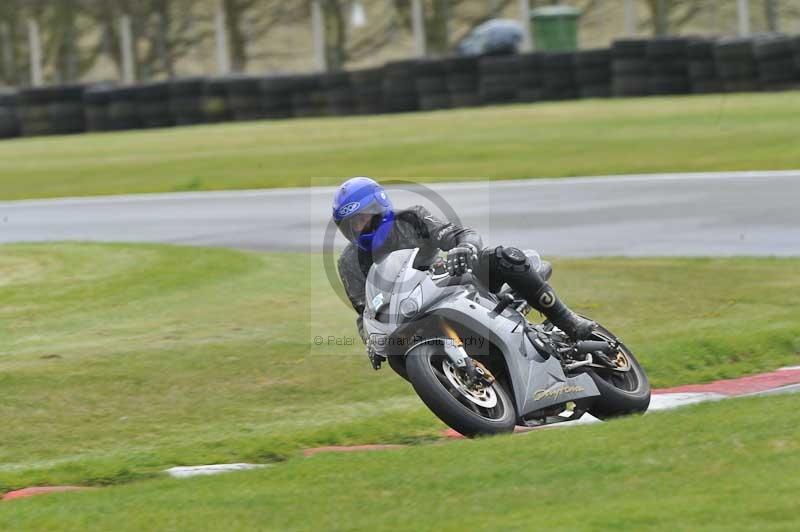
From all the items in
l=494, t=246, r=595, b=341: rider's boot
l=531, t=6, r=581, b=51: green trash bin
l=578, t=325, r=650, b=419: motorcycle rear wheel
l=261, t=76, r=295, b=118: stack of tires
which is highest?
l=531, t=6, r=581, b=51: green trash bin

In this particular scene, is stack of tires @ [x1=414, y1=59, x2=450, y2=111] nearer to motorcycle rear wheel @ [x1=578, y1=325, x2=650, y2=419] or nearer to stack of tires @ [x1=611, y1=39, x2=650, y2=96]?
stack of tires @ [x1=611, y1=39, x2=650, y2=96]

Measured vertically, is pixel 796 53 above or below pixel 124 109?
above

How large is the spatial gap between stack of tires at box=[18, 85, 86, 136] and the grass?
137 cm

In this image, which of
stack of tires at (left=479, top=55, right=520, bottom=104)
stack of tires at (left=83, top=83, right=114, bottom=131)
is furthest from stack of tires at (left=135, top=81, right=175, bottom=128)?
stack of tires at (left=479, top=55, right=520, bottom=104)

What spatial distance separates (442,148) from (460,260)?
1825 centimetres

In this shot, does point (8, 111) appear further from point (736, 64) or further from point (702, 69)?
point (736, 64)

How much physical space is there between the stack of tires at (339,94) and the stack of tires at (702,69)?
7850mm

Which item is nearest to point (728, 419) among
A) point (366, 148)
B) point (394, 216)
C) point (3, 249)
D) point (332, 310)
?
point (394, 216)

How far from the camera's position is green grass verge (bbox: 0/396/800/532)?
5.18 m

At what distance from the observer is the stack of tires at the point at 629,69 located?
1108 inches

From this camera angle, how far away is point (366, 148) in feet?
84.6

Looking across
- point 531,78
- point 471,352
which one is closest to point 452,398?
point 471,352

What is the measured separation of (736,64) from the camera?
27.5m

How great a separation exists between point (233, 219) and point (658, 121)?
396 inches
